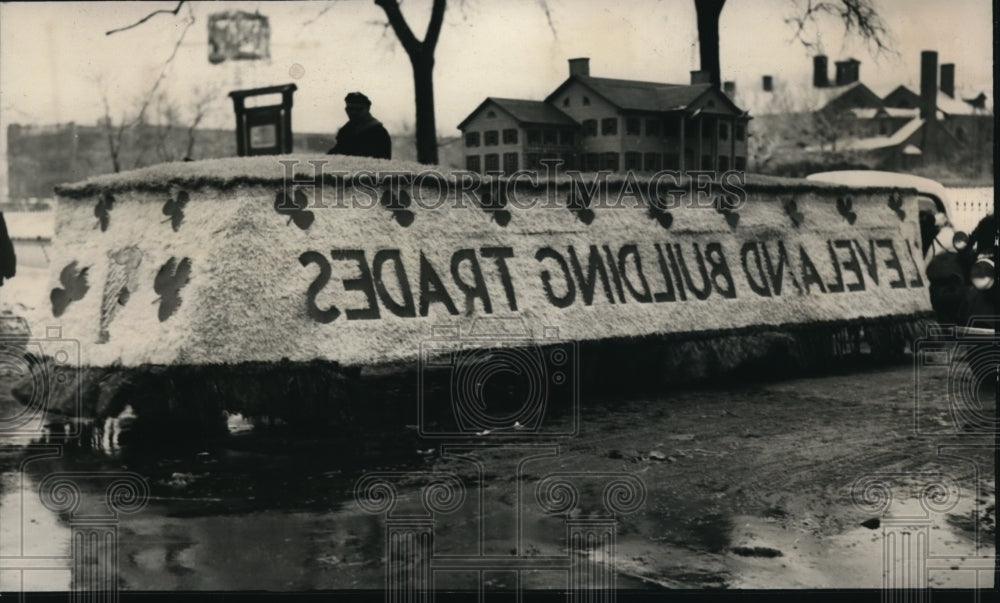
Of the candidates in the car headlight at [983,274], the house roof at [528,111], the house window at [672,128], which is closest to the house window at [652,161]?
the house window at [672,128]

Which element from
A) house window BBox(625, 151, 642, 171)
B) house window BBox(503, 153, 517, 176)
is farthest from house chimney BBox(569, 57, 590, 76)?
house window BBox(625, 151, 642, 171)

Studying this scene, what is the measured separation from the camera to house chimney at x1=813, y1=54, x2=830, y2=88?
7.65 metres

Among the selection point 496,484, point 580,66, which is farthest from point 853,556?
point 580,66

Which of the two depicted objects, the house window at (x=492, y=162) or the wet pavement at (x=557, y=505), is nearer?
the wet pavement at (x=557, y=505)

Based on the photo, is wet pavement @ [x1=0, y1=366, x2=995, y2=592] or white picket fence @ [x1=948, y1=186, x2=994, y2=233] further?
white picket fence @ [x1=948, y1=186, x2=994, y2=233]

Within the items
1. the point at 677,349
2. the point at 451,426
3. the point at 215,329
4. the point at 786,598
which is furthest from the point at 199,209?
the point at 786,598

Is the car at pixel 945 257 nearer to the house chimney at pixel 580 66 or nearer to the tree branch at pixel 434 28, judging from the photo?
the house chimney at pixel 580 66

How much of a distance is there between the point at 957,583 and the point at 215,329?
4.07 metres

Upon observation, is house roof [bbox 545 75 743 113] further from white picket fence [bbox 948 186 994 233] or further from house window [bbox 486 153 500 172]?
white picket fence [bbox 948 186 994 233]

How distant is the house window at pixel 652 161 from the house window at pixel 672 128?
18 cm

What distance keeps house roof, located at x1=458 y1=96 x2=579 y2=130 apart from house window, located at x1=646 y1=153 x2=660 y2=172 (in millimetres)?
775

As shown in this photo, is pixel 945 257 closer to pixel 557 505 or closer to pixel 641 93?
pixel 641 93

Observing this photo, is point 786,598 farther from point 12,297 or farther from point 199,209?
point 12,297

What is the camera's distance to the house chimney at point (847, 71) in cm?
755
